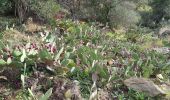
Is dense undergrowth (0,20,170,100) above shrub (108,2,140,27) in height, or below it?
above

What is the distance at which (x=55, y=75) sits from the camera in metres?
7.05

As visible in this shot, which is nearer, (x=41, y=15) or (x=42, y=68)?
(x=42, y=68)

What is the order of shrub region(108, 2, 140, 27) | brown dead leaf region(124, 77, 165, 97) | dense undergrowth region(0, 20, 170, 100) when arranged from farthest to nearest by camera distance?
shrub region(108, 2, 140, 27) < brown dead leaf region(124, 77, 165, 97) < dense undergrowth region(0, 20, 170, 100)

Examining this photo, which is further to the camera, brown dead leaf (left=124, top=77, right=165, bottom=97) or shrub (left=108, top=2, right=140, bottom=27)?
shrub (left=108, top=2, right=140, bottom=27)

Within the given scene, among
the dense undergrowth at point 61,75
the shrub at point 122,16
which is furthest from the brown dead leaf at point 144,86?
the shrub at point 122,16

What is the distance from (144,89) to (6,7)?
1095 centimetres

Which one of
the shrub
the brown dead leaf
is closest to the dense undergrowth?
the brown dead leaf

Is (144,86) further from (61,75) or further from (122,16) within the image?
(122,16)

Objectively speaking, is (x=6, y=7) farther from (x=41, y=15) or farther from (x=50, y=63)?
(x=50, y=63)

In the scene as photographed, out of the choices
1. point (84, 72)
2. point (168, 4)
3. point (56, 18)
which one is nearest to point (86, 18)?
point (56, 18)

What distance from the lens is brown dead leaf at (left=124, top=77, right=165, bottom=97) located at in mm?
6847

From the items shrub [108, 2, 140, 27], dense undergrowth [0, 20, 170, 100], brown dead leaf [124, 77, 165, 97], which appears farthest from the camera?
shrub [108, 2, 140, 27]

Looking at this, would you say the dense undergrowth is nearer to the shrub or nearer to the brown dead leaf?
the brown dead leaf

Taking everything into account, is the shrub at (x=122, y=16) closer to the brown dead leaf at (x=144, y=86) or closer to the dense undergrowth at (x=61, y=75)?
the dense undergrowth at (x=61, y=75)
